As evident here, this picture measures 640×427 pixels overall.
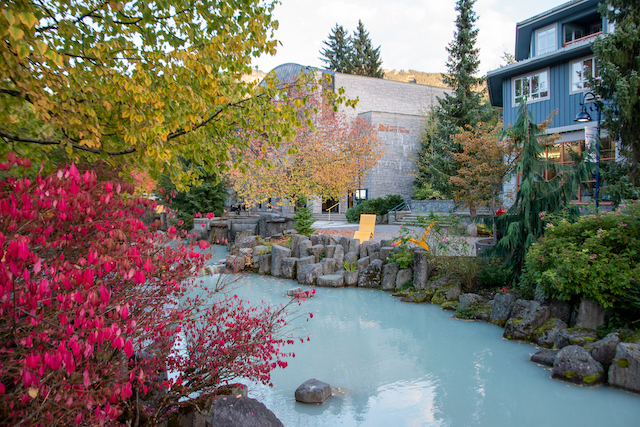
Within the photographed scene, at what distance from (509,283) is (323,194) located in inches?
438

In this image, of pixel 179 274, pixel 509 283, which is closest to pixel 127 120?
pixel 179 274

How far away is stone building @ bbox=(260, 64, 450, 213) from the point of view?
27094 millimetres

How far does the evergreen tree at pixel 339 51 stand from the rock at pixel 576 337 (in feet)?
140

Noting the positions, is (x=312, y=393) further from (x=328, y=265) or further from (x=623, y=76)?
(x=623, y=76)

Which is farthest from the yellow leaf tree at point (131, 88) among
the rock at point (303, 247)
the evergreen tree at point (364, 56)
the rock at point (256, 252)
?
the evergreen tree at point (364, 56)

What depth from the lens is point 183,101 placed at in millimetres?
4383

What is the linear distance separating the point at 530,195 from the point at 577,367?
3.87m

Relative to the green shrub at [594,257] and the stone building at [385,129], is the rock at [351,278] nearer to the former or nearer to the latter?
the green shrub at [594,257]

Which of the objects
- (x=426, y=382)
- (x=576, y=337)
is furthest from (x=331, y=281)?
(x=576, y=337)

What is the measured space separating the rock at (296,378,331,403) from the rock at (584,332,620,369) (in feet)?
11.4

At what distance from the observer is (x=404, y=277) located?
1041 centimetres

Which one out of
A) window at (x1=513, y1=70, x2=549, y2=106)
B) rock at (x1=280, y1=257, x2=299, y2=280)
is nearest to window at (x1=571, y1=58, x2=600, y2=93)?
window at (x1=513, y1=70, x2=549, y2=106)

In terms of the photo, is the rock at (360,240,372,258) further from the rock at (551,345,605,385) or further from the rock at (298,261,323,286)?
the rock at (551,345,605,385)

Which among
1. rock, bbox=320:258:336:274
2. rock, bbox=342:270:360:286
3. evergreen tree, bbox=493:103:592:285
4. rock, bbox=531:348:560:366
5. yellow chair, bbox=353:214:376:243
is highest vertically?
evergreen tree, bbox=493:103:592:285
